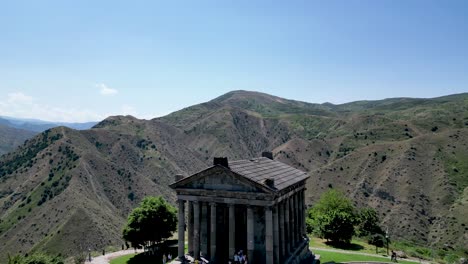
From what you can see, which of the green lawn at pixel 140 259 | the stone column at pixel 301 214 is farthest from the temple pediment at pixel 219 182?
the green lawn at pixel 140 259

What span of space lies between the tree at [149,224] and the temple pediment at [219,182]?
19.9 metres

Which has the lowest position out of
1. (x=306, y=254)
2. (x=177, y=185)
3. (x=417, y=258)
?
(x=417, y=258)

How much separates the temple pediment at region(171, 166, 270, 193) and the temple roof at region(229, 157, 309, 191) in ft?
1.74

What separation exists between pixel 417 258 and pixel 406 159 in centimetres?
9232

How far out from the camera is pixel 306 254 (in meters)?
46.3

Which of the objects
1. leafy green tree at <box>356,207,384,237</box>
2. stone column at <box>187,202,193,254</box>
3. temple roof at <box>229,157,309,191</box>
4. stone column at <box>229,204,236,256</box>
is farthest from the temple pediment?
leafy green tree at <box>356,207,384,237</box>

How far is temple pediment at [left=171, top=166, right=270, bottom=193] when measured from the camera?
1394 inches

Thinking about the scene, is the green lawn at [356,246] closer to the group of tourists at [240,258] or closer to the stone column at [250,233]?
the stone column at [250,233]

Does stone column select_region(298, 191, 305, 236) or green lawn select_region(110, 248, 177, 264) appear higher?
stone column select_region(298, 191, 305, 236)

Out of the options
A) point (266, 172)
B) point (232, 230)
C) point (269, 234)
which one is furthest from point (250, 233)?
point (266, 172)

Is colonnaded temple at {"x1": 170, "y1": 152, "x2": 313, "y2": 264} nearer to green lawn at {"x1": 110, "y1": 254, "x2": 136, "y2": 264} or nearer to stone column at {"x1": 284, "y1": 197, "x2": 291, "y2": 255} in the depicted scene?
stone column at {"x1": 284, "y1": 197, "x2": 291, "y2": 255}

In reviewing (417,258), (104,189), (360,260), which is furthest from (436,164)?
(104,189)

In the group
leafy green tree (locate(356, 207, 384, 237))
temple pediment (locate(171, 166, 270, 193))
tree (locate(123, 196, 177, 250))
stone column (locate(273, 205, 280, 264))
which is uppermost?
temple pediment (locate(171, 166, 270, 193))

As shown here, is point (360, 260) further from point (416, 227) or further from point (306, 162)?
point (306, 162)
